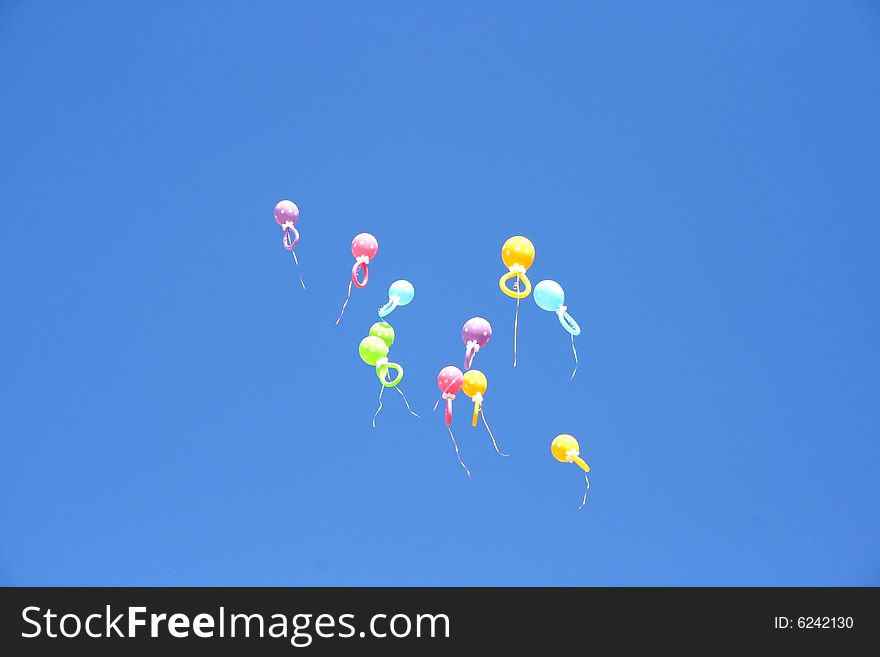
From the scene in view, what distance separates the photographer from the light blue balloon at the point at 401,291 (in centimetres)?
559

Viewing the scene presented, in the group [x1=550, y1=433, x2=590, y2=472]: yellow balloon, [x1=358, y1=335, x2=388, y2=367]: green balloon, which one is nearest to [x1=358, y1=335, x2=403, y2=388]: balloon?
[x1=358, y1=335, x2=388, y2=367]: green balloon

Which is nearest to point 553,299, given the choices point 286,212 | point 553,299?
point 553,299

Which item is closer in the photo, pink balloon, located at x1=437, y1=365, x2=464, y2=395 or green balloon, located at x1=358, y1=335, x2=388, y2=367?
pink balloon, located at x1=437, y1=365, x2=464, y2=395

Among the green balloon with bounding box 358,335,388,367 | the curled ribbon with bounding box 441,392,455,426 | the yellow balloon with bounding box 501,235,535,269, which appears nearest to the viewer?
the yellow balloon with bounding box 501,235,535,269

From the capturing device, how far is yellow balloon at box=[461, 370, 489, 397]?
5.32m

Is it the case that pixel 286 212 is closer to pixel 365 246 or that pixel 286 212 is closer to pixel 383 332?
pixel 365 246

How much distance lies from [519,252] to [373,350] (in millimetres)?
1102

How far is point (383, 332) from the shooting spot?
18.5 ft

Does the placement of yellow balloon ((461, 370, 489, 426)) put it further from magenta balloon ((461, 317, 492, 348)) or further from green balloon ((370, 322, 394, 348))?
green balloon ((370, 322, 394, 348))

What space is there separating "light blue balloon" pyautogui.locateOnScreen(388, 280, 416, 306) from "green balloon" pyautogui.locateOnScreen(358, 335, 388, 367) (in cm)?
28
